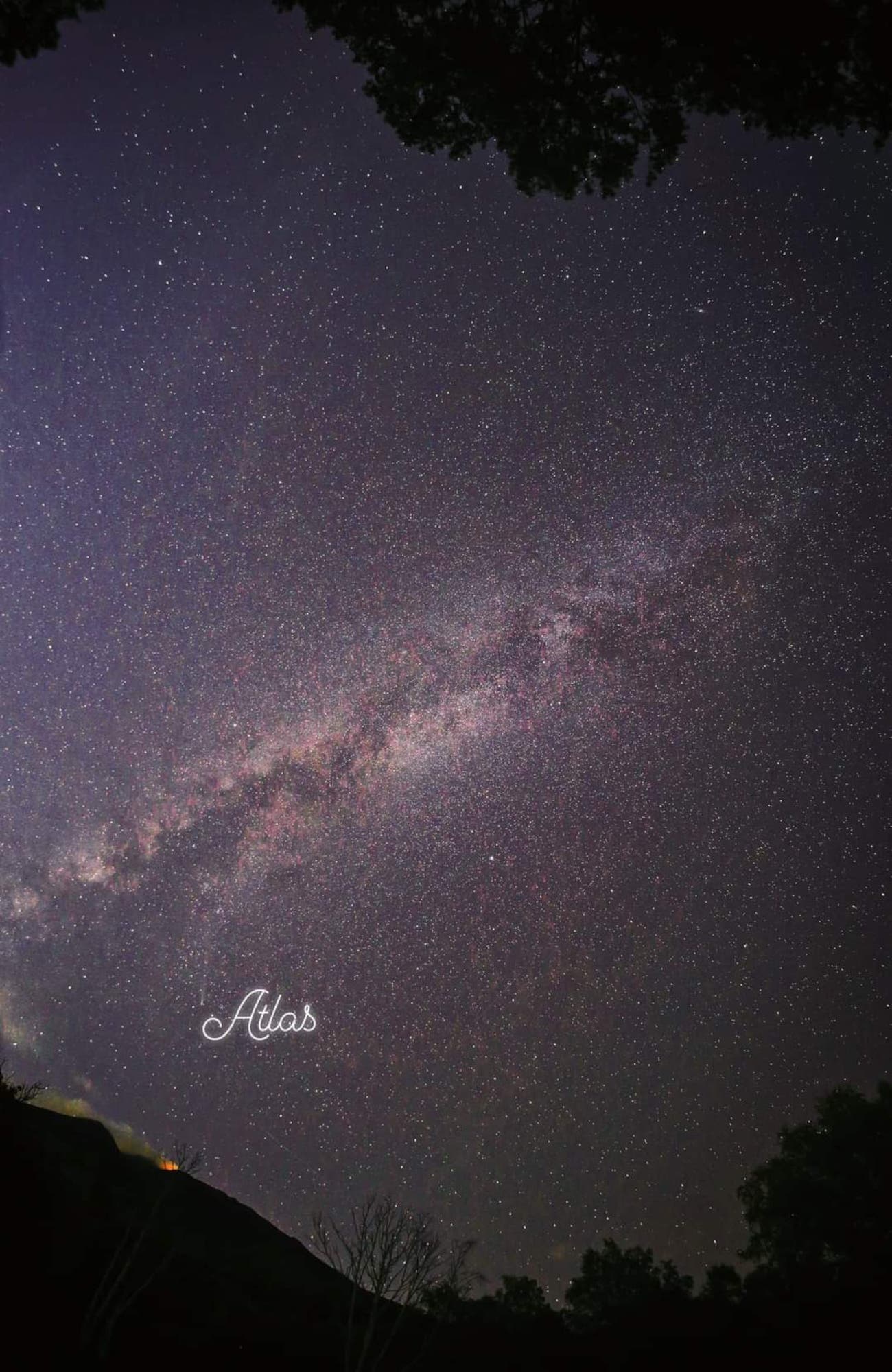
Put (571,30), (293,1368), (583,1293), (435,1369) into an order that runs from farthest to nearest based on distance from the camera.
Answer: (583,1293) < (435,1369) < (293,1368) < (571,30)

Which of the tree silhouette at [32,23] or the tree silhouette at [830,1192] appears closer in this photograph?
the tree silhouette at [32,23]

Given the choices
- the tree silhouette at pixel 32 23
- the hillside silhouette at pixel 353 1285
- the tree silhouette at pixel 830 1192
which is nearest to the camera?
the tree silhouette at pixel 32 23

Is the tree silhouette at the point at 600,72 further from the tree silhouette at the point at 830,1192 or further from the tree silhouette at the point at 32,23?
the tree silhouette at the point at 830,1192

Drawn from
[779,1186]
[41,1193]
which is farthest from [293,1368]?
[779,1186]

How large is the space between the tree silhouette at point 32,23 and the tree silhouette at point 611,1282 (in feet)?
108

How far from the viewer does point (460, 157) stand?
26.2 feet

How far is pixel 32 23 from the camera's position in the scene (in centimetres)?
639

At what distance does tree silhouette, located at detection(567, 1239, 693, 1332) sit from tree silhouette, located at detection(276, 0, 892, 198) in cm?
3079

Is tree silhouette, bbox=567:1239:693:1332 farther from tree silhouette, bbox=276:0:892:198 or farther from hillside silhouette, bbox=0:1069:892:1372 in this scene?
tree silhouette, bbox=276:0:892:198

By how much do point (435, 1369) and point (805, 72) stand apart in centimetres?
2657

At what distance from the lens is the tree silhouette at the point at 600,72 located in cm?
679

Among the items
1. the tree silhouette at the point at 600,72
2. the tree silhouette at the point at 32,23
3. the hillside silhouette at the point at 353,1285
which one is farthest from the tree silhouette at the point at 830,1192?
the tree silhouette at the point at 32,23

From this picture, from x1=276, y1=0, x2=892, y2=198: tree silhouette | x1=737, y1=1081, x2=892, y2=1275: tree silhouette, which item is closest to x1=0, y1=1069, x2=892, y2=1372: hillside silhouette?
x1=737, y1=1081, x2=892, y2=1275: tree silhouette

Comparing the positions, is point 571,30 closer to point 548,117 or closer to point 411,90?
point 548,117
